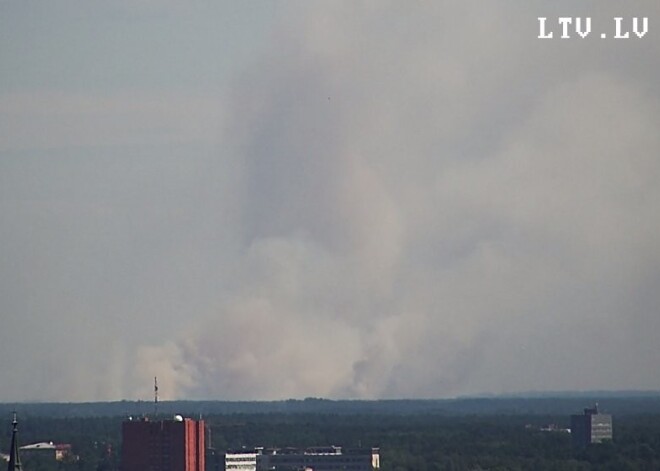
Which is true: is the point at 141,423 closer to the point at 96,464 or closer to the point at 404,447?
the point at 96,464

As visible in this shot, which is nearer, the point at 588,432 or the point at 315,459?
the point at 315,459

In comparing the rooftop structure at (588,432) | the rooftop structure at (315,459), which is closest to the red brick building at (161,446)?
the rooftop structure at (315,459)

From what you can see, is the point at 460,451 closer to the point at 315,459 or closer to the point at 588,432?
the point at 315,459

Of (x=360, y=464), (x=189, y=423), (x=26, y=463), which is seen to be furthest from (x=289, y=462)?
(x=189, y=423)

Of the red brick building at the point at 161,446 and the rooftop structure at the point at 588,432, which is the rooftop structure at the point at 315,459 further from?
the red brick building at the point at 161,446

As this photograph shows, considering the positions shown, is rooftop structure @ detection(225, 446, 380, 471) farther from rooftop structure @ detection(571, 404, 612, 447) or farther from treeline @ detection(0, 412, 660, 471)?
rooftop structure @ detection(571, 404, 612, 447)

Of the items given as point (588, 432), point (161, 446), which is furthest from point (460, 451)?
point (161, 446)

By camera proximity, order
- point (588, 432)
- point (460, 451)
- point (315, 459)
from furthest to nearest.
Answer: point (588, 432) < point (460, 451) < point (315, 459)

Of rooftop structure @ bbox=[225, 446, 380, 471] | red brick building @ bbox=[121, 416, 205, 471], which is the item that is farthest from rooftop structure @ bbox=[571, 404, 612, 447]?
red brick building @ bbox=[121, 416, 205, 471]
